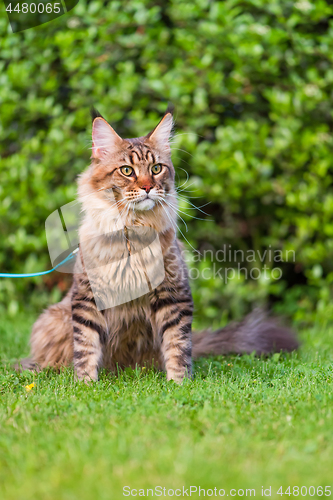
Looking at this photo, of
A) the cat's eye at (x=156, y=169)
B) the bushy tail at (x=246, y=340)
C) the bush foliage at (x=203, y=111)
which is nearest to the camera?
the cat's eye at (x=156, y=169)

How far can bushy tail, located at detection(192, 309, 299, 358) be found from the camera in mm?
3449

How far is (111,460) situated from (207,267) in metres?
3.31

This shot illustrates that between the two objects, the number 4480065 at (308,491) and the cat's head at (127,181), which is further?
the cat's head at (127,181)

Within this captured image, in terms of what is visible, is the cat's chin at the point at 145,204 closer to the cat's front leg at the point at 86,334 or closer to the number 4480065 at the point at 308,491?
the cat's front leg at the point at 86,334

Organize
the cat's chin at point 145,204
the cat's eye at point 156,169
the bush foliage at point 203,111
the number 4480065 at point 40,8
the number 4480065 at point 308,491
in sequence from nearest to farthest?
the number 4480065 at point 308,491 → the cat's chin at point 145,204 → the cat's eye at point 156,169 → the bush foliage at point 203,111 → the number 4480065 at point 40,8

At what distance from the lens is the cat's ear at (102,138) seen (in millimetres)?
2717

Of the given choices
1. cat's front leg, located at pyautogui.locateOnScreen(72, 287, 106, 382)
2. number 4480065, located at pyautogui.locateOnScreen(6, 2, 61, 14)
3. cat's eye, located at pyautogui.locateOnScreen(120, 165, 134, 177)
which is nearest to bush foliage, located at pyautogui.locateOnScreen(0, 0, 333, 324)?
number 4480065, located at pyautogui.locateOnScreen(6, 2, 61, 14)

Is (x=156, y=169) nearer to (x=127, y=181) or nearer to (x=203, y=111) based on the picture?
(x=127, y=181)

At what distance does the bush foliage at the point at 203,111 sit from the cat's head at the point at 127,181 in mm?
1598

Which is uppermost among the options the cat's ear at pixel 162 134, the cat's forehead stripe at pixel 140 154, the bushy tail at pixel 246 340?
the cat's ear at pixel 162 134

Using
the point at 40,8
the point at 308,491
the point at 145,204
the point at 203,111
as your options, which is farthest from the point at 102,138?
the point at 40,8

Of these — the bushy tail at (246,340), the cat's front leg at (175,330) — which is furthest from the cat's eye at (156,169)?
the bushy tail at (246,340)

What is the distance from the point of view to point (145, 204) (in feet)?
8.81

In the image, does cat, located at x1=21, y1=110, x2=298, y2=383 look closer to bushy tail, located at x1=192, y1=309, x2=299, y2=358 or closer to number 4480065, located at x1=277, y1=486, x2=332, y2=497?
bushy tail, located at x1=192, y1=309, x2=299, y2=358
